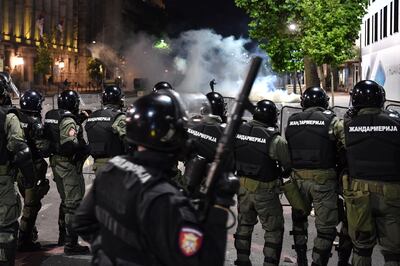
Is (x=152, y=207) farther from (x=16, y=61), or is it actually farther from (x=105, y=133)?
(x=16, y=61)

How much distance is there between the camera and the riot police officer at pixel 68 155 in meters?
5.98

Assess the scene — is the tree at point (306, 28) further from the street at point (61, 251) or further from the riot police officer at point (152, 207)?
the riot police officer at point (152, 207)

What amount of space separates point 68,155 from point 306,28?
13.5m

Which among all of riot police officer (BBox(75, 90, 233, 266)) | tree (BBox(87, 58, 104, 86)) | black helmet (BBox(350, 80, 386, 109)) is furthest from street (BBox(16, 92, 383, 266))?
→ tree (BBox(87, 58, 104, 86))

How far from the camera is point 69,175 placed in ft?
20.2

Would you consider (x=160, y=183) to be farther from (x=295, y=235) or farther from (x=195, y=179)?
(x=295, y=235)

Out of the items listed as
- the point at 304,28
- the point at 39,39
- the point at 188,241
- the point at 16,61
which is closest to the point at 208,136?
the point at 188,241

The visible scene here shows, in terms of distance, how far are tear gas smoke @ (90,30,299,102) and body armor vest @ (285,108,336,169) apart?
1415 inches

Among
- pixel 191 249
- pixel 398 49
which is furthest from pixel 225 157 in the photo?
pixel 398 49

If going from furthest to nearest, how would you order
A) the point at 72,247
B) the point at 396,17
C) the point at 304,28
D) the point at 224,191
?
the point at 396,17, the point at 304,28, the point at 72,247, the point at 224,191

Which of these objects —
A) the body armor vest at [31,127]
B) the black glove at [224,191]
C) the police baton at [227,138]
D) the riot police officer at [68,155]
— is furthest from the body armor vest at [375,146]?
the body armor vest at [31,127]

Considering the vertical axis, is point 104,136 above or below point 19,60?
below

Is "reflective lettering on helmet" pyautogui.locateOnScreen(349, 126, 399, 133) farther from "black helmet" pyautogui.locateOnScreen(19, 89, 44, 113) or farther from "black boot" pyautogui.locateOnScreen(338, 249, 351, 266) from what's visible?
"black helmet" pyautogui.locateOnScreen(19, 89, 44, 113)

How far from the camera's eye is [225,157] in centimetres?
224
